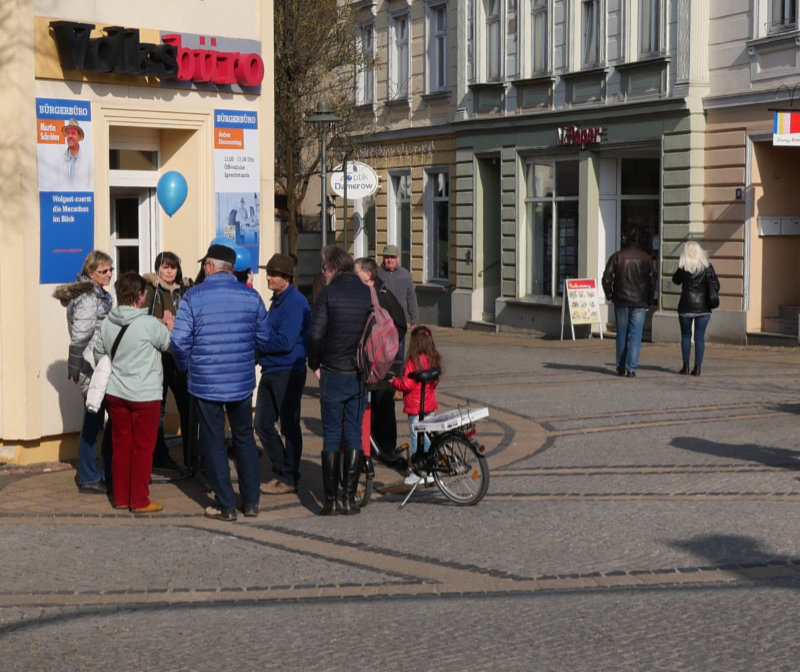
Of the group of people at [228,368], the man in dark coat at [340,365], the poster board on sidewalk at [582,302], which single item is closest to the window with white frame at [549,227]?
the poster board on sidewalk at [582,302]

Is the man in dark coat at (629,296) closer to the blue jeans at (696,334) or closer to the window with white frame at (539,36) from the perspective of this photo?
the blue jeans at (696,334)

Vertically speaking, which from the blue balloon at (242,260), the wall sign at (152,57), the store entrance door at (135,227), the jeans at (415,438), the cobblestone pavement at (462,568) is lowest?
the cobblestone pavement at (462,568)

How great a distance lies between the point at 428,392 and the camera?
10375 mm

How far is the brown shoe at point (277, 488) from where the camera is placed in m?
10.4

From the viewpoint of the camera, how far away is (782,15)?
20906 millimetres

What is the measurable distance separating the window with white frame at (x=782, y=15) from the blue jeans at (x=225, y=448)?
14.2 m

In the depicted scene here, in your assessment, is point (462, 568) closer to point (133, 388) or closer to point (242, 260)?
point (133, 388)

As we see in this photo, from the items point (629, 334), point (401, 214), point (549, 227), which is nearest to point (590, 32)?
point (549, 227)

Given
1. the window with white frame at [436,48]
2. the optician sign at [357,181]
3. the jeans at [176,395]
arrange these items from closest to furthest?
the jeans at [176,395] → the optician sign at [357,181] → the window with white frame at [436,48]

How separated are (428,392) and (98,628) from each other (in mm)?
4251

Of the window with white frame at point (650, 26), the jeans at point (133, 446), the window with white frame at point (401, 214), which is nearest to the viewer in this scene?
the jeans at point (133, 446)

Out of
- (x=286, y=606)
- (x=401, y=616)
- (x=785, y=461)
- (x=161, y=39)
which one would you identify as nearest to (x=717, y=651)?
(x=401, y=616)

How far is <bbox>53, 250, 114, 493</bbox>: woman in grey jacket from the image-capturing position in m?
10.5

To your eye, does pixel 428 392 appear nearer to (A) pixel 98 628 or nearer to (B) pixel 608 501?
(B) pixel 608 501
